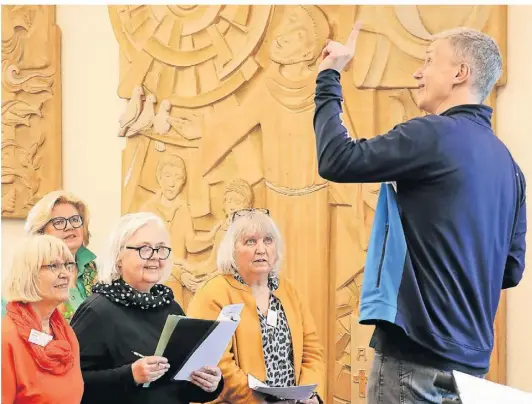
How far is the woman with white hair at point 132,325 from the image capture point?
3107mm

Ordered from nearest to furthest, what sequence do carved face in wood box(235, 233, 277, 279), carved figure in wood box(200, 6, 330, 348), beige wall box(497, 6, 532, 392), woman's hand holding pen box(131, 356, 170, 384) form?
woman's hand holding pen box(131, 356, 170, 384) < carved face in wood box(235, 233, 277, 279) < beige wall box(497, 6, 532, 392) < carved figure in wood box(200, 6, 330, 348)

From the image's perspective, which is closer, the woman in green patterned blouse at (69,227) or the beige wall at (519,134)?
the woman in green patterned blouse at (69,227)

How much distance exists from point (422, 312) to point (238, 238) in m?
1.62

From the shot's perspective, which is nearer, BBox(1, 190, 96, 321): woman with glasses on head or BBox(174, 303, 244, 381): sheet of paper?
BBox(174, 303, 244, 381): sheet of paper

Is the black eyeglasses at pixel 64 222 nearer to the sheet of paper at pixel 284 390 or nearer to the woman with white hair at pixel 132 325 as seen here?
the woman with white hair at pixel 132 325

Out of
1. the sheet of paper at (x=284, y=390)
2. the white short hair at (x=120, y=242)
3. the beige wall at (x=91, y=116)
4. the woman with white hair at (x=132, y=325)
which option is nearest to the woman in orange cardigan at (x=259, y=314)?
the sheet of paper at (x=284, y=390)

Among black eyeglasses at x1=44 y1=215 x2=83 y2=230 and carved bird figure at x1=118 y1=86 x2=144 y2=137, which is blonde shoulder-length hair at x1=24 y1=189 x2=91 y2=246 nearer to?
black eyeglasses at x1=44 y1=215 x2=83 y2=230

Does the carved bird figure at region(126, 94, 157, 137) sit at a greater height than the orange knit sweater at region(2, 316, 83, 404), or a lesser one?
greater

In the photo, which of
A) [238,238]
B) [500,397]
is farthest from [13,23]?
[500,397]

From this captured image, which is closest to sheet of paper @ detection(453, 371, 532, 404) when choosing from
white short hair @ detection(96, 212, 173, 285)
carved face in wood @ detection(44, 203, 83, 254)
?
white short hair @ detection(96, 212, 173, 285)

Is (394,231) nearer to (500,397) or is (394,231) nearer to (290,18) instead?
(500,397)

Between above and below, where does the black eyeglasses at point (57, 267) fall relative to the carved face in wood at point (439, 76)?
below

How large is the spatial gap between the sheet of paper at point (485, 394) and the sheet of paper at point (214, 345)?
1.63 metres

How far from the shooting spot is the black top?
10.2 feet
